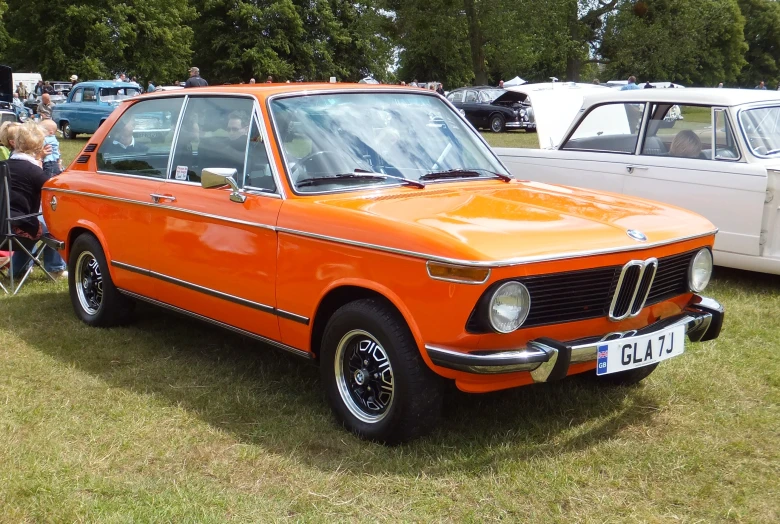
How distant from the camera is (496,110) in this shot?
2903cm

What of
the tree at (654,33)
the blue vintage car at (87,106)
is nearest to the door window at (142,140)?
the blue vintage car at (87,106)

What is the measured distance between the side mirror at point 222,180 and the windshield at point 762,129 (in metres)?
4.70

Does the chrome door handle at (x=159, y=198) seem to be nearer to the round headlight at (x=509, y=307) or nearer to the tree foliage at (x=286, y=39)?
the round headlight at (x=509, y=307)

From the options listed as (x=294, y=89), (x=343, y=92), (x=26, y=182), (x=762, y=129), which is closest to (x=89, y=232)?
(x=26, y=182)

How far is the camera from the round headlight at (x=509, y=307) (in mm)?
3596

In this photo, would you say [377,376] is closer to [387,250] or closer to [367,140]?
[387,250]

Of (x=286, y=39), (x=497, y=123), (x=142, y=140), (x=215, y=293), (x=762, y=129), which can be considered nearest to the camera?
(x=215, y=293)

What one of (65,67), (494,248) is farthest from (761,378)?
(65,67)

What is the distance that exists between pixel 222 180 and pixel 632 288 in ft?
7.22

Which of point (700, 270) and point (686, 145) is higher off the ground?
point (686, 145)

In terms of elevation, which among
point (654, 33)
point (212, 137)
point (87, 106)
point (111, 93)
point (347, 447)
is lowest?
point (347, 447)

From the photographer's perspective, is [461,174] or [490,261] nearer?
[490,261]

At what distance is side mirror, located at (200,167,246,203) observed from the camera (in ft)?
15.0

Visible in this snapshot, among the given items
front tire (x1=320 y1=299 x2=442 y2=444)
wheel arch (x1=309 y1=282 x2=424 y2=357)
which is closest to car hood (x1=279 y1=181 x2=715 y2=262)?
wheel arch (x1=309 y1=282 x2=424 y2=357)
